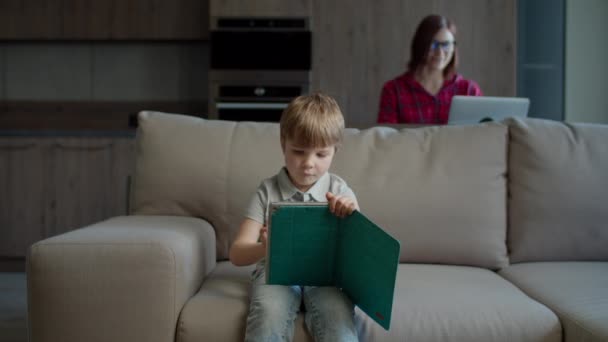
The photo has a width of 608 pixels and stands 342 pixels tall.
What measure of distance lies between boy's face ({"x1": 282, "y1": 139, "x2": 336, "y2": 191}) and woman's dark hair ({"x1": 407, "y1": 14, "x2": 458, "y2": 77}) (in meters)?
1.82

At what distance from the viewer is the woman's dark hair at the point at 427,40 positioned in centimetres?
332

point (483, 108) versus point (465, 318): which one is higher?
point (483, 108)

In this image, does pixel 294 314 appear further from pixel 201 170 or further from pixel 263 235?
pixel 201 170

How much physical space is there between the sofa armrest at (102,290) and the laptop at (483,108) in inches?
55.4

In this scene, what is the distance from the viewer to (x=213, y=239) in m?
2.08

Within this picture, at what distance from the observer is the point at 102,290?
1576 millimetres

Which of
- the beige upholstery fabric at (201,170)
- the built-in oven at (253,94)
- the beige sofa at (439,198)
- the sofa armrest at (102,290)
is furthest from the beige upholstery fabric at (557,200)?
the built-in oven at (253,94)

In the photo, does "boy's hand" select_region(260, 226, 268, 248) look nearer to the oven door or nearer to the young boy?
the young boy

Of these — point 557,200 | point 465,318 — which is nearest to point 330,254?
point 465,318

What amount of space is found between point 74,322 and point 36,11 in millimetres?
3627

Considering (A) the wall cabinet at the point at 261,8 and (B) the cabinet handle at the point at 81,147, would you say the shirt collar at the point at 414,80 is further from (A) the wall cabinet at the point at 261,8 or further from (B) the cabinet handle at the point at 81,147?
(B) the cabinet handle at the point at 81,147

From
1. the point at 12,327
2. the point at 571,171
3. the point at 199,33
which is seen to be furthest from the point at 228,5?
the point at 571,171

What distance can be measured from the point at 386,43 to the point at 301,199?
9.21ft

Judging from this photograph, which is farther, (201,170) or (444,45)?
(444,45)
